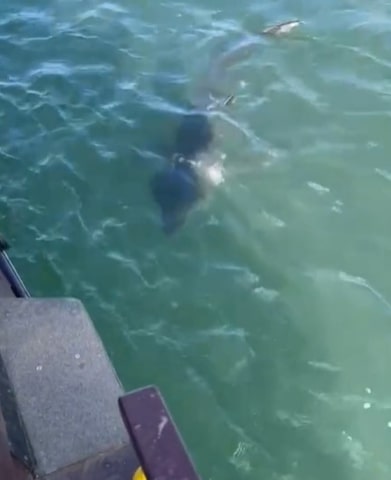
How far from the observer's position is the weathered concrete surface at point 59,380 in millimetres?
3598

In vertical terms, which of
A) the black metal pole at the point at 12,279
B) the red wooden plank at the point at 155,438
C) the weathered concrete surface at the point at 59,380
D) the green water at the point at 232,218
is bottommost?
the green water at the point at 232,218

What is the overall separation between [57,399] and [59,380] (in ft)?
0.40

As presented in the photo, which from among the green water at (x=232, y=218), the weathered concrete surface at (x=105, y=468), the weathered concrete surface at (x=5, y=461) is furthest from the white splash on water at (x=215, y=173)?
the weathered concrete surface at (x=5, y=461)

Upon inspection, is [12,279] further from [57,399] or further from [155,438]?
[155,438]

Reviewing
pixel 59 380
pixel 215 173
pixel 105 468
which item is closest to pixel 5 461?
pixel 105 468

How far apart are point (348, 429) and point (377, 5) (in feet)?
17.9

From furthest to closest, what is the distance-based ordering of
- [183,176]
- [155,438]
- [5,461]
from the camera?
[183,176]
[5,461]
[155,438]

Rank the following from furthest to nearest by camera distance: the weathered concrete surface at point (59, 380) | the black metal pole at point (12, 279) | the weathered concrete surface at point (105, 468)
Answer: the black metal pole at point (12, 279) < the weathered concrete surface at point (59, 380) < the weathered concrete surface at point (105, 468)

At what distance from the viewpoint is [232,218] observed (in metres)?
6.20

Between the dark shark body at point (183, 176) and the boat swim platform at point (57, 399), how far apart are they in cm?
195

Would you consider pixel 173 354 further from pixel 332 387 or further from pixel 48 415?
pixel 48 415

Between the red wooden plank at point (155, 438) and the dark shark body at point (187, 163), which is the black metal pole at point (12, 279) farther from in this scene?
the red wooden plank at point (155, 438)

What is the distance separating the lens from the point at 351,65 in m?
7.82

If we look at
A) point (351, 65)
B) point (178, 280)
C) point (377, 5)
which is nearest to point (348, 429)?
point (178, 280)
